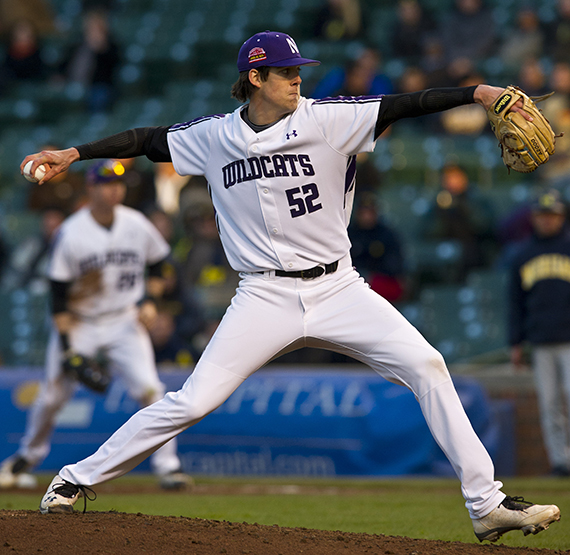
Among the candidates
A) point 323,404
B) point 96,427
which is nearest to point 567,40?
point 323,404

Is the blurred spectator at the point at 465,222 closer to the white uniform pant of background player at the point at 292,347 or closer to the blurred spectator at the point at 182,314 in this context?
the blurred spectator at the point at 182,314

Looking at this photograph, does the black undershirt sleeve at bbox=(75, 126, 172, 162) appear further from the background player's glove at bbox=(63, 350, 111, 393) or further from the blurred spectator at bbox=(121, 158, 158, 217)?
the blurred spectator at bbox=(121, 158, 158, 217)

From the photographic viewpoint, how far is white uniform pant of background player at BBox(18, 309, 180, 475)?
7.18 m

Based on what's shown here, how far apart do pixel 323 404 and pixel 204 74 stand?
9.61 m

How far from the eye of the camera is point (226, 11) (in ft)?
57.2

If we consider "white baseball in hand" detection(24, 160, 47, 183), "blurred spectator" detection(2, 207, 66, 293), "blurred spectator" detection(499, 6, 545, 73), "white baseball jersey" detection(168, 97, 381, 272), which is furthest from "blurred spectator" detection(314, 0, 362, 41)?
"white baseball in hand" detection(24, 160, 47, 183)

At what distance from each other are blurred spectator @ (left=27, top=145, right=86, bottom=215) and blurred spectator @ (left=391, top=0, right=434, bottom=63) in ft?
17.3

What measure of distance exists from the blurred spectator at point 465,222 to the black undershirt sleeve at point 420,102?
6.45 m

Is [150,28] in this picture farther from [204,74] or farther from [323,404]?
[323,404]

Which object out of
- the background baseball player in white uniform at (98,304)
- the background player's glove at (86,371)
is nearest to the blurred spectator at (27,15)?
the background baseball player in white uniform at (98,304)

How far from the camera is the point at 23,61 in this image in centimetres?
1669

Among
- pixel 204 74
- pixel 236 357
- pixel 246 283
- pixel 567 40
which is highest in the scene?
pixel 204 74

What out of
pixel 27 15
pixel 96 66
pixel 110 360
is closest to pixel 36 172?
pixel 110 360

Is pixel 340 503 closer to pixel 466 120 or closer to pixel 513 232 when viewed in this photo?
pixel 513 232
